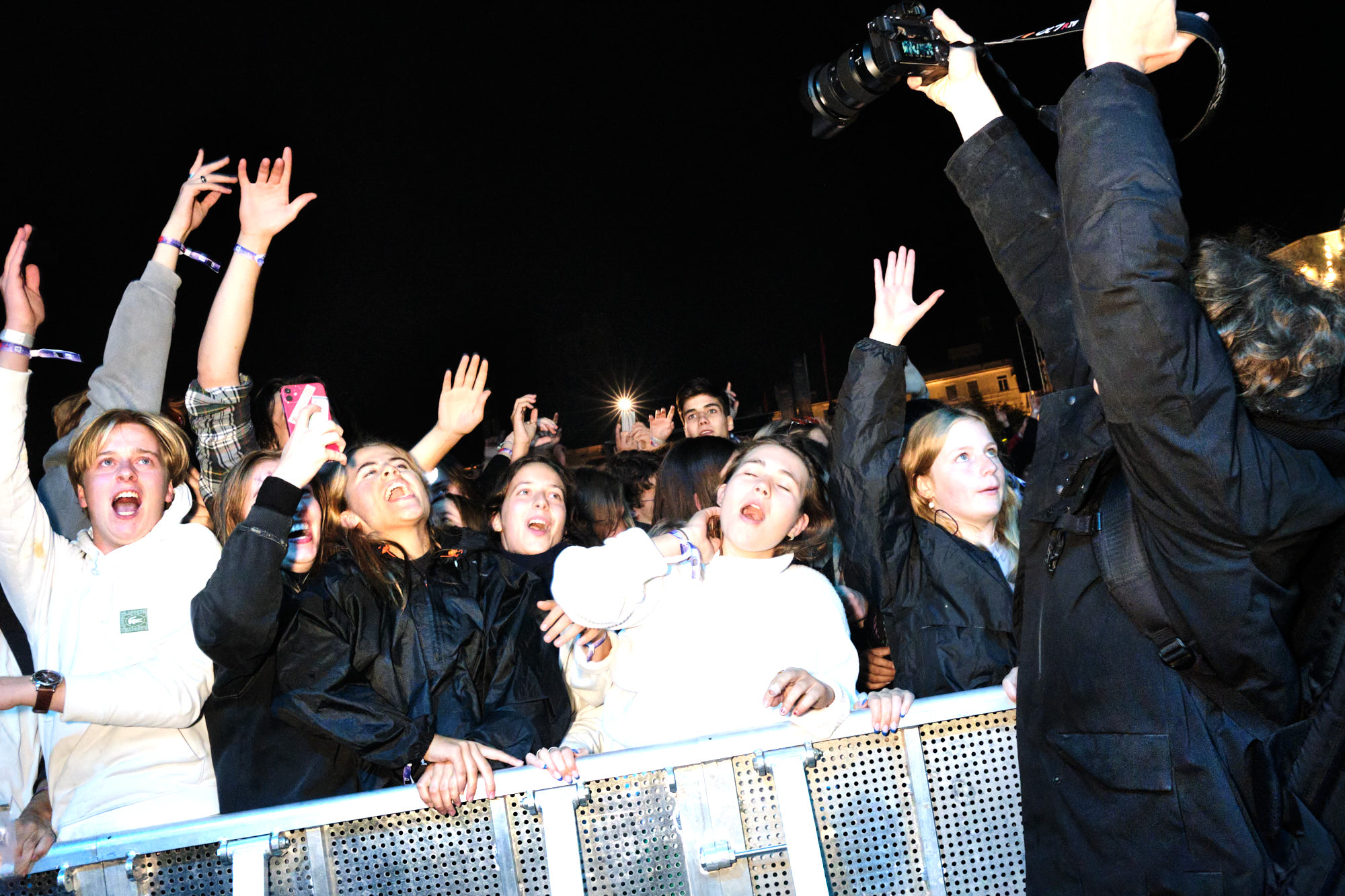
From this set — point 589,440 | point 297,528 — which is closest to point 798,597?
point 297,528

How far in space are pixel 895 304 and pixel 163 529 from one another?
6.47 ft

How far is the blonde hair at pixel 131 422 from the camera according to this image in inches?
104

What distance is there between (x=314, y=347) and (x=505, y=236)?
227 centimetres

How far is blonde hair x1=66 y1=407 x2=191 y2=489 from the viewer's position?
2.63 metres

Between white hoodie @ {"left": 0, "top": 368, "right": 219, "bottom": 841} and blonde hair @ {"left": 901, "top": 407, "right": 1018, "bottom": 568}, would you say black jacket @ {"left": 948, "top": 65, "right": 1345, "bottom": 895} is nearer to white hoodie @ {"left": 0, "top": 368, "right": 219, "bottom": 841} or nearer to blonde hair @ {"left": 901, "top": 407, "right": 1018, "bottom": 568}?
blonde hair @ {"left": 901, "top": 407, "right": 1018, "bottom": 568}

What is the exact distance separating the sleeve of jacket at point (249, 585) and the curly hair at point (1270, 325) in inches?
70.3

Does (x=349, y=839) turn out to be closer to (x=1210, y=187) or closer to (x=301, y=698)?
(x=301, y=698)

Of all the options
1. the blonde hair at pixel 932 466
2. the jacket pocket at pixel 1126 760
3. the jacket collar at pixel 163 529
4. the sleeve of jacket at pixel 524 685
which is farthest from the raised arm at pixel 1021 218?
the jacket collar at pixel 163 529

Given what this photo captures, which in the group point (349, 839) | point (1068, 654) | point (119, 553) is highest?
point (119, 553)

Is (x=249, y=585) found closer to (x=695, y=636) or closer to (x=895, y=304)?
(x=695, y=636)

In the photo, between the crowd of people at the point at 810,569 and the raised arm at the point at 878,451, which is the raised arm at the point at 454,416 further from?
the raised arm at the point at 878,451

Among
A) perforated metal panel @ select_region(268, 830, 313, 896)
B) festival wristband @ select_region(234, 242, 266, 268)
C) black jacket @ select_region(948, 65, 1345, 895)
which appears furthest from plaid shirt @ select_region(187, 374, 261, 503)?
black jacket @ select_region(948, 65, 1345, 895)

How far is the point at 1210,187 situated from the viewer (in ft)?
25.8

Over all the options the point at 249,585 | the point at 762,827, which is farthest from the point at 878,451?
the point at 249,585
